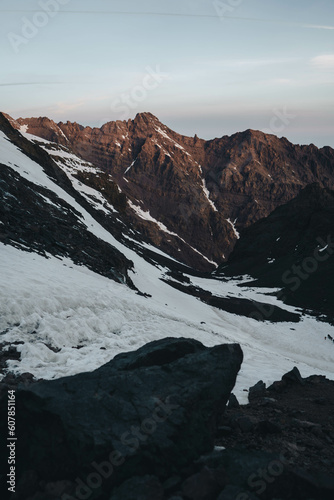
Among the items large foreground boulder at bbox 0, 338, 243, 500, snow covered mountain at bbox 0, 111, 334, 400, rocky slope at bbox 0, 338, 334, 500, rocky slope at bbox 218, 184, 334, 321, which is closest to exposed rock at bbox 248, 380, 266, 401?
snow covered mountain at bbox 0, 111, 334, 400

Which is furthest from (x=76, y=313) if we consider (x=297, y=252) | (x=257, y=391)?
(x=297, y=252)

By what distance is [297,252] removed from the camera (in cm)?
9675

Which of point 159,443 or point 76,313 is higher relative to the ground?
point 159,443

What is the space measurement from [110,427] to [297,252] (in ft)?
321

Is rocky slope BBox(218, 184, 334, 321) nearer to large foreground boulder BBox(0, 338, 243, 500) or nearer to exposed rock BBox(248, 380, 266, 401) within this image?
exposed rock BBox(248, 380, 266, 401)

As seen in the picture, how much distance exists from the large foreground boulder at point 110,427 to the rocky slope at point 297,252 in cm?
4317

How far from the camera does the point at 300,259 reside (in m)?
90.4

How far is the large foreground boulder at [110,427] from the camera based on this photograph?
232 inches

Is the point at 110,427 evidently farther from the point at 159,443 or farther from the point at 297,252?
the point at 297,252

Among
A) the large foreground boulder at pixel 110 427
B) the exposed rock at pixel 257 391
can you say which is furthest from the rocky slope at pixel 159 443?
the exposed rock at pixel 257 391

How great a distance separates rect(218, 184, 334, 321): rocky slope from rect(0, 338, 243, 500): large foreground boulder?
4317 cm

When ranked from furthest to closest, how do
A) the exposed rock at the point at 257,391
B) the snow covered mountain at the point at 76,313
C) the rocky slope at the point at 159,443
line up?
the snow covered mountain at the point at 76,313 → the exposed rock at the point at 257,391 → the rocky slope at the point at 159,443

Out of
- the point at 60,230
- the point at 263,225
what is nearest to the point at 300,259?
the point at 263,225

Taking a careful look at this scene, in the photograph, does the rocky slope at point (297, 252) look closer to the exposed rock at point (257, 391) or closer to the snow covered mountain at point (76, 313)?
the snow covered mountain at point (76, 313)
